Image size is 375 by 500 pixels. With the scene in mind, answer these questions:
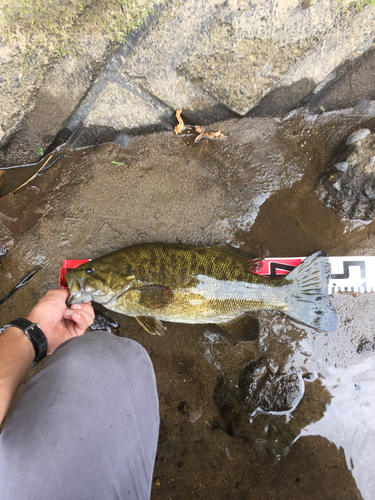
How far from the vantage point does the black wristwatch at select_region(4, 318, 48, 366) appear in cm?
221

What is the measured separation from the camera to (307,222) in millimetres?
3188

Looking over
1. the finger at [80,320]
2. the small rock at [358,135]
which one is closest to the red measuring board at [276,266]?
the finger at [80,320]

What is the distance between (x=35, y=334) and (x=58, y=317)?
286 mm

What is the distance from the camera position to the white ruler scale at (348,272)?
3125 millimetres

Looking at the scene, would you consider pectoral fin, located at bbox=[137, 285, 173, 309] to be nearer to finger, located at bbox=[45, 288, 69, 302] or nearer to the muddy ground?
the muddy ground

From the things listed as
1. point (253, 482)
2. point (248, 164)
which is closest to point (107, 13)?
point (248, 164)

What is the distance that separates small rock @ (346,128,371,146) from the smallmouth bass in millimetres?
1275

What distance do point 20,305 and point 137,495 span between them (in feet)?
7.63

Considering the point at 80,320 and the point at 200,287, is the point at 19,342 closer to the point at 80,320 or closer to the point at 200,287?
the point at 80,320

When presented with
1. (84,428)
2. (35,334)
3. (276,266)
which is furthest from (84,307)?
(276,266)

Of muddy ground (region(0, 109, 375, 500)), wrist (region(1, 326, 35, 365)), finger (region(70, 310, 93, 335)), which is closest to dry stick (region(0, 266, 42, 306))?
muddy ground (region(0, 109, 375, 500))

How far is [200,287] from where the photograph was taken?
9.22 ft

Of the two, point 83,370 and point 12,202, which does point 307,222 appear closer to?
point 83,370

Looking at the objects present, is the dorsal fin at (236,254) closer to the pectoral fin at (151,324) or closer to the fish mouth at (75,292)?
the pectoral fin at (151,324)
